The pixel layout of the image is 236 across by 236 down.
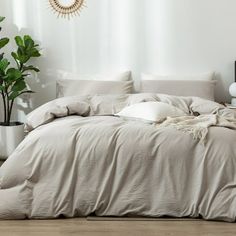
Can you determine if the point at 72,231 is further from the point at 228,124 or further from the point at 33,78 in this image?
the point at 33,78

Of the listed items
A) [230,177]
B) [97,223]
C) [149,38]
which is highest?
[149,38]

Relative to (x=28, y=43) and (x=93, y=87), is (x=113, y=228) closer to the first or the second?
(x=93, y=87)

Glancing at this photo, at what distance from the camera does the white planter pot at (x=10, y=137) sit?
4211mm

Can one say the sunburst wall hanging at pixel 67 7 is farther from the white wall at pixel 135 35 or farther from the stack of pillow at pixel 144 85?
the stack of pillow at pixel 144 85

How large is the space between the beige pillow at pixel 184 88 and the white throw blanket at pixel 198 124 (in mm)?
1173

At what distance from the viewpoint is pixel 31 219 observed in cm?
281

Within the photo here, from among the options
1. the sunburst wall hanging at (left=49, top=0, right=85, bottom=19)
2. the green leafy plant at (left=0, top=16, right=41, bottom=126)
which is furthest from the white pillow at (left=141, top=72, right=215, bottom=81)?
the green leafy plant at (left=0, top=16, right=41, bottom=126)

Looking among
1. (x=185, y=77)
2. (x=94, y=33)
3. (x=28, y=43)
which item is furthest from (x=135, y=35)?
(x=28, y=43)

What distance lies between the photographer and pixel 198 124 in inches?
117

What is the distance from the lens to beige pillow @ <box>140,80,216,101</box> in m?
4.30

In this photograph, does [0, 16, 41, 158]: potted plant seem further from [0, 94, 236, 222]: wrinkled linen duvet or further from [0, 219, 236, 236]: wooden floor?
[0, 219, 236, 236]: wooden floor

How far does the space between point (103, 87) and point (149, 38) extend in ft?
2.49

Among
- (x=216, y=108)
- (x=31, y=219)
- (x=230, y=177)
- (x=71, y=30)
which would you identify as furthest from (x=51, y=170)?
(x=71, y=30)

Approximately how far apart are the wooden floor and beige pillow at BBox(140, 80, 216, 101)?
184cm
